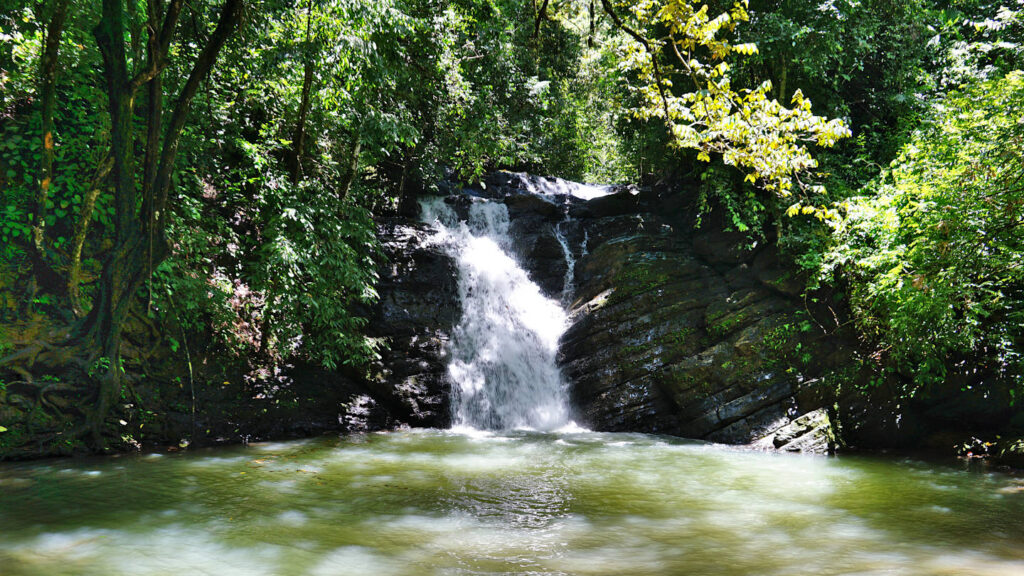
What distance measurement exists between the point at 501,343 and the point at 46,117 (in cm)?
816

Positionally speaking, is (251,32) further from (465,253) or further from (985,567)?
(985,567)

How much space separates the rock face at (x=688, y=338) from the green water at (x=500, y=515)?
1472 mm

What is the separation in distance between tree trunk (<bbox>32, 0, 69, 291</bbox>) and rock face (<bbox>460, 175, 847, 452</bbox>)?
28.1ft

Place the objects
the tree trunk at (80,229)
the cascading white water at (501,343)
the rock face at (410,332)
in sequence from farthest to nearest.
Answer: the cascading white water at (501,343)
the rock face at (410,332)
the tree trunk at (80,229)

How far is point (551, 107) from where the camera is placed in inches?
559

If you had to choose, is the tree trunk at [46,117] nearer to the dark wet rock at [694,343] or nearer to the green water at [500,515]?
the green water at [500,515]

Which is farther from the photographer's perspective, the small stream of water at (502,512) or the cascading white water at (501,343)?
the cascading white water at (501,343)

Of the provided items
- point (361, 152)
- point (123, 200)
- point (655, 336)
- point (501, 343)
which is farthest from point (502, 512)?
point (361, 152)

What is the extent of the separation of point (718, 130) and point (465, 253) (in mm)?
8946

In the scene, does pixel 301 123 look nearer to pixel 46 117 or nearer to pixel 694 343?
pixel 46 117

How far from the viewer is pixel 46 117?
6492 mm

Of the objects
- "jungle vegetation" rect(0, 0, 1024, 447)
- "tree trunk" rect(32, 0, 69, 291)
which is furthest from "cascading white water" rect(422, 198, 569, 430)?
"tree trunk" rect(32, 0, 69, 291)

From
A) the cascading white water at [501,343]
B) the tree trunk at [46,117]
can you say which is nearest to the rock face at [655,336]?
the cascading white water at [501,343]

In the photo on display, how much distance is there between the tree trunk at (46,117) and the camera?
614 cm
